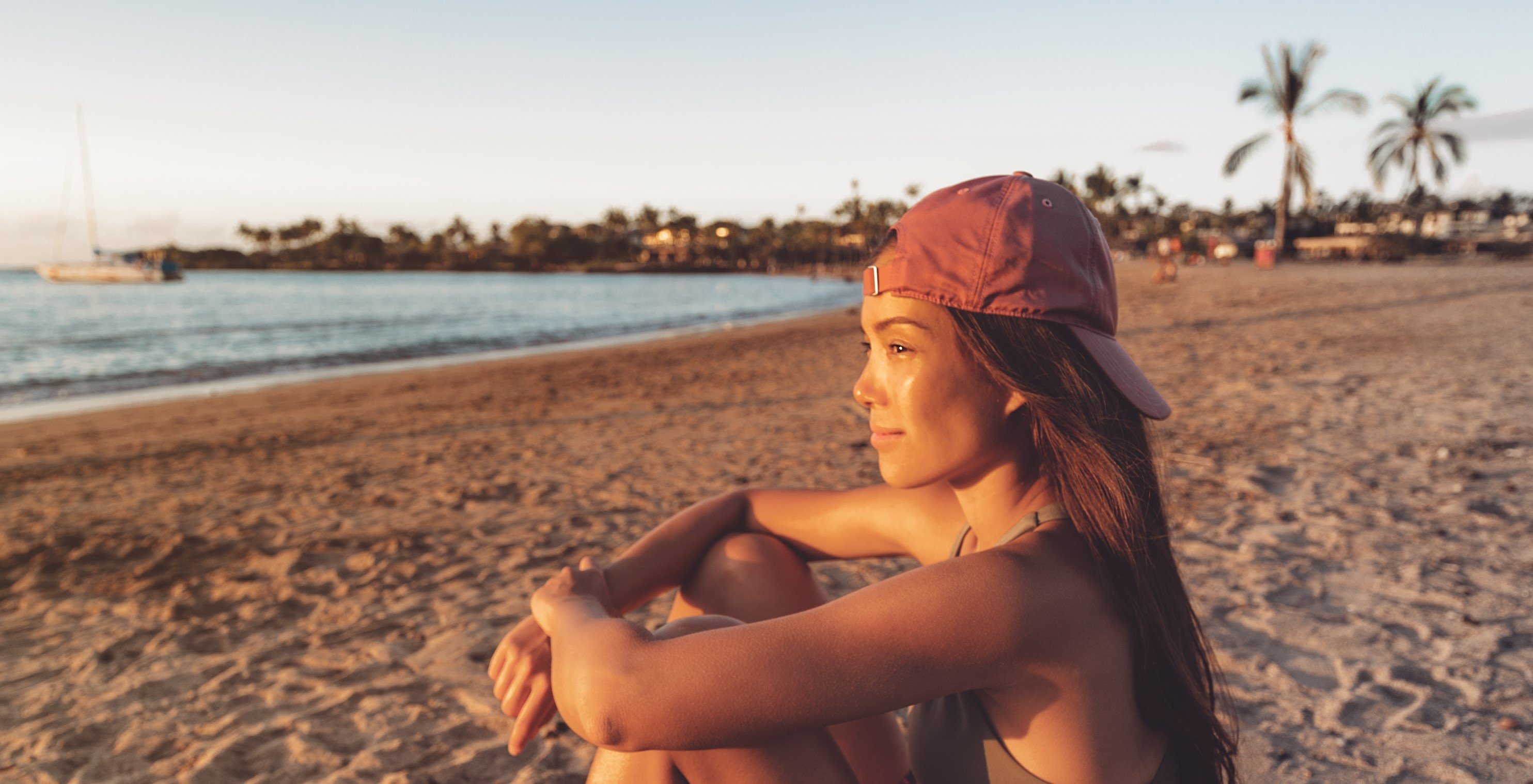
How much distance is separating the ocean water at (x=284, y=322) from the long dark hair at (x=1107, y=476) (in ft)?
55.4

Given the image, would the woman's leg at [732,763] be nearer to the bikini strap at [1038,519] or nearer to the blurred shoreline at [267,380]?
the bikini strap at [1038,519]

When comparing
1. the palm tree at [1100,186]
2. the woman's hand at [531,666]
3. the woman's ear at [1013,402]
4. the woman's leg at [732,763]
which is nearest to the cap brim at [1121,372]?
the woman's ear at [1013,402]

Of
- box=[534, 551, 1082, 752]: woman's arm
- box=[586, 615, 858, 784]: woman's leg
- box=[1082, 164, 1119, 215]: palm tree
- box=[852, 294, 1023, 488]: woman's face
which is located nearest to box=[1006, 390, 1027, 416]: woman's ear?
box=[852, 294, 1023, 488]: woman's face

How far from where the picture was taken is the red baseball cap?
1.20 m

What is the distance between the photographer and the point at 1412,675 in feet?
9.32

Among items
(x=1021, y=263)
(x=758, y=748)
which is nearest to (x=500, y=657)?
(x=758, y=748)

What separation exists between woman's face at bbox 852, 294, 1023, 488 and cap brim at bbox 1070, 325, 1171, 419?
0.13 metres

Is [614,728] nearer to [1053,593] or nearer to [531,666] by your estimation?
[531,666]

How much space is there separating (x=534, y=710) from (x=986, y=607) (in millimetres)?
1106

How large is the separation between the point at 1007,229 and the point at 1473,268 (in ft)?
112

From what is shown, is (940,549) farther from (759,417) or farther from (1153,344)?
(1153,344)

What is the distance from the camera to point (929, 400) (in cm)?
129

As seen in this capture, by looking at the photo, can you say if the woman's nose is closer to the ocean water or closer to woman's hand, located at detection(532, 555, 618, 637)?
woman's hand, located at detection(532, 555, 618, 637)

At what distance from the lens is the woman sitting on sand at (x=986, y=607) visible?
111 centimetres
